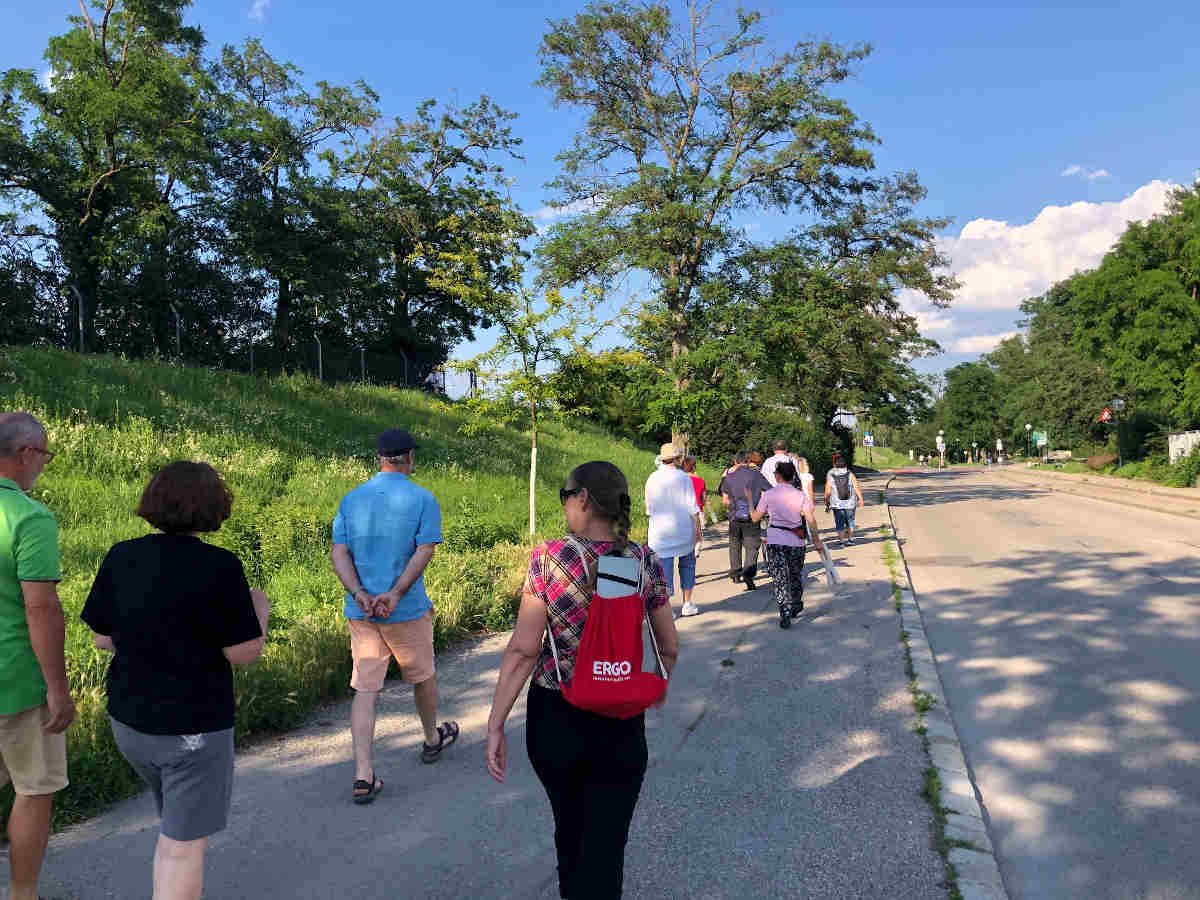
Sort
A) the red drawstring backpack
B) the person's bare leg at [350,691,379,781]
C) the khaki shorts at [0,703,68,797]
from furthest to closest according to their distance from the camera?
the person's bare leg at [350,691,379,781], the khaki shorts at [0,703,68,797], the red drawstring backpack

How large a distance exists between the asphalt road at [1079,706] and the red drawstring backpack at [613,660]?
6.95 feet

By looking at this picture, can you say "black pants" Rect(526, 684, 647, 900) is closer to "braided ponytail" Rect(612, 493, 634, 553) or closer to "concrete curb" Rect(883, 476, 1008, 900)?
"braided ponytail" Rect(612, 493, 634, 553)

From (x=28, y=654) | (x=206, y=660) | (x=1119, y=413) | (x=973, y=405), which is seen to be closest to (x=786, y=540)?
(x=206, y=660)

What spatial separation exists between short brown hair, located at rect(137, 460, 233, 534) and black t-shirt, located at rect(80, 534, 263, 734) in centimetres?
6

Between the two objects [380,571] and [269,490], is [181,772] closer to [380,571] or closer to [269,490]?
[380,571]

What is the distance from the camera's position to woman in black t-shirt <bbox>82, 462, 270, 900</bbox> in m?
2.47

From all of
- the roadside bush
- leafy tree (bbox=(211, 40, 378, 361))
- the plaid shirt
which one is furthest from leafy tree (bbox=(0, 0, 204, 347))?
the roadside bush

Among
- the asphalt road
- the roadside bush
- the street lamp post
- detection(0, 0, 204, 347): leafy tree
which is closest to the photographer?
the asphalt road

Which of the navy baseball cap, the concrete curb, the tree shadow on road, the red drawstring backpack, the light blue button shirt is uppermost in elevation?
the navy baseball cap

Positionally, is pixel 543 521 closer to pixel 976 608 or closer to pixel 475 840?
pixel 976 608

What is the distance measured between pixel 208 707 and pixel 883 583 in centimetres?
912

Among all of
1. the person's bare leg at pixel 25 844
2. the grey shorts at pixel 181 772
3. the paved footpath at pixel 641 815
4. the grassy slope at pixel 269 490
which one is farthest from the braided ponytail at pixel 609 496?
the grassy slope at pixel 269 490

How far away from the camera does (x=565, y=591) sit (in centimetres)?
262

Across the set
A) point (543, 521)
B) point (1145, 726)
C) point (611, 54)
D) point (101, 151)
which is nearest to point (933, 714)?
point (1145, 726)
